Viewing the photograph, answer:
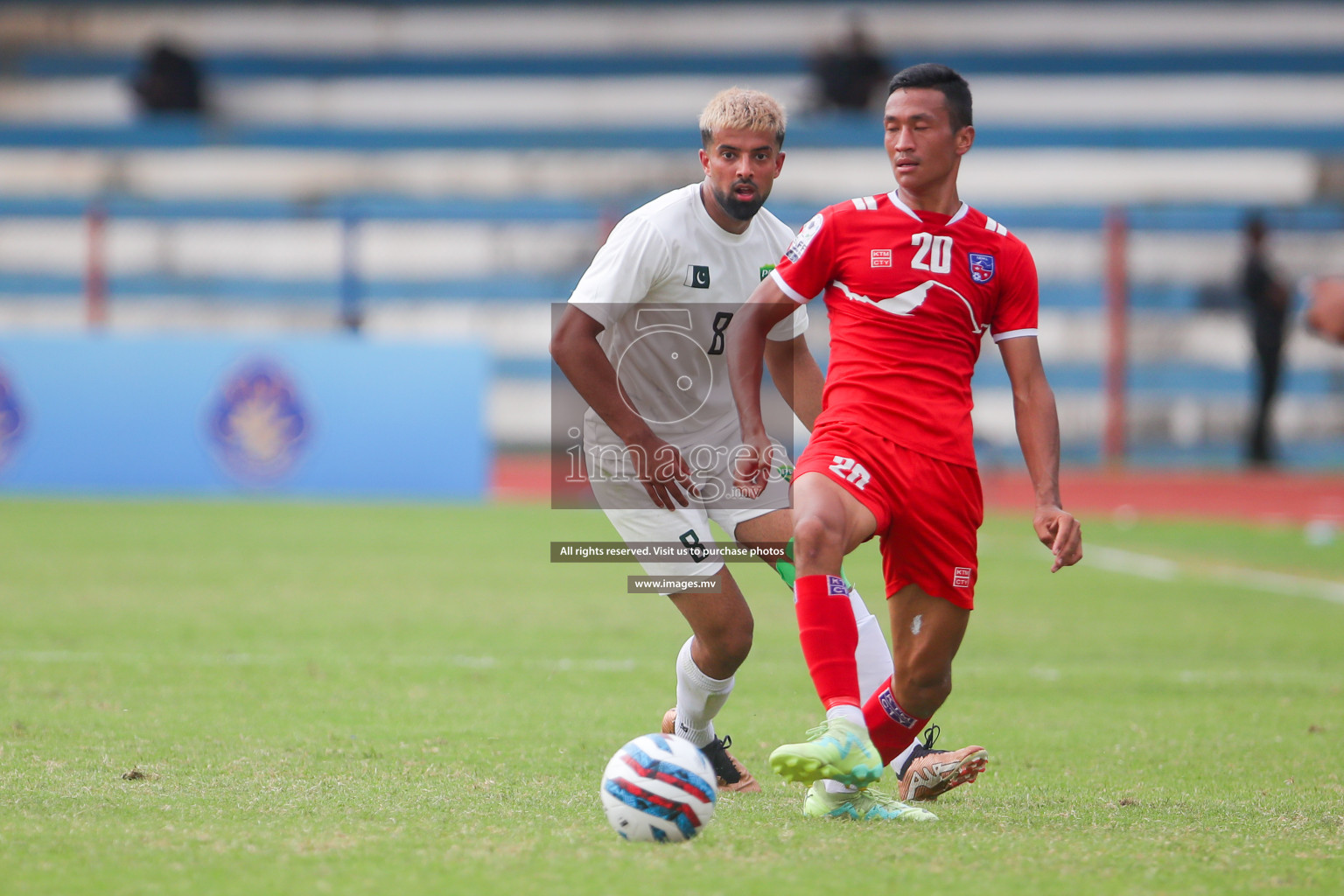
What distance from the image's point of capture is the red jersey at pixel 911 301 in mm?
4363

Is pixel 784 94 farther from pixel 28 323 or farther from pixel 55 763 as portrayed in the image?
pixel 55 763

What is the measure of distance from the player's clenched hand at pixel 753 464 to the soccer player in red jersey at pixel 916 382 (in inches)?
0.5

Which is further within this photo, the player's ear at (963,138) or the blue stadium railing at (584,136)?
the blue stadium railing at (584,136)

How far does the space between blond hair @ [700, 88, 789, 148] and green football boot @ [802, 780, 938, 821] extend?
203 centimetres

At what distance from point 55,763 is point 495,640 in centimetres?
Answer: 349

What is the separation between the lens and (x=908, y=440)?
4297 mm

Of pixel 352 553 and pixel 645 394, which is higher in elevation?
pixel 645 394

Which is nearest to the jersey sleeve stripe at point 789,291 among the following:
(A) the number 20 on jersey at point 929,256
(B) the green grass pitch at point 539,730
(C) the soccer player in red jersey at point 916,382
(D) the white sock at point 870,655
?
(C) the soccer player in red jersey at point 916,382

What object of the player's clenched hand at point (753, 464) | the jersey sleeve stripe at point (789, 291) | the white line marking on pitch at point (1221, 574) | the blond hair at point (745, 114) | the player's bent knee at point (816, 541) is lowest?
the white line marking on pitch at point (1221, 574)

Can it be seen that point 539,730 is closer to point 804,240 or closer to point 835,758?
point 835,758

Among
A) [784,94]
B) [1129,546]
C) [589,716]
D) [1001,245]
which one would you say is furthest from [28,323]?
[1001,245]

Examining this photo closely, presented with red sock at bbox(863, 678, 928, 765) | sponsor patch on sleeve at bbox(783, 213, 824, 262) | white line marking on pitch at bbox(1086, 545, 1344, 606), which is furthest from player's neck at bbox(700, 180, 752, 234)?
white line marking on pitch at bbox(1086, 545, 1344, 606)

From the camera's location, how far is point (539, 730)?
5625mm

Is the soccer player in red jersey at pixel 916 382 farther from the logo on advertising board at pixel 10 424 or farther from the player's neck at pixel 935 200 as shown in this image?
the logo on advertising board at pixel 10 424
